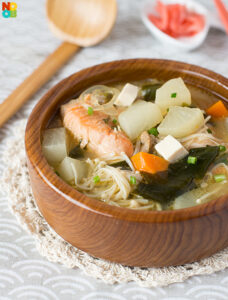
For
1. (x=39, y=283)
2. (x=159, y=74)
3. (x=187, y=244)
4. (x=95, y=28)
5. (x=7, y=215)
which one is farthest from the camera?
(x=95, y=28)

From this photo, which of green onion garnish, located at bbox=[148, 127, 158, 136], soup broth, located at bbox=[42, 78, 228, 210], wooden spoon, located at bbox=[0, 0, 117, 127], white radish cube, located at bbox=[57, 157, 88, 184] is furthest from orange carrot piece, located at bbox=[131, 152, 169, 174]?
wooden spoon, located at bbox=[0, 0, 117, 127]

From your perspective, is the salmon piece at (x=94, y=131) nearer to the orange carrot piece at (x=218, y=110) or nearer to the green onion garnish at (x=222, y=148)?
the green onion garnish at (x=222, y=148)

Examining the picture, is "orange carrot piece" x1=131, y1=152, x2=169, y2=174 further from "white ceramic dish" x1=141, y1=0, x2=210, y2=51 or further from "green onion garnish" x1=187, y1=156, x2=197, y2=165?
"white ceramic dish" x1=141, y1=0, x2=210, y2=51

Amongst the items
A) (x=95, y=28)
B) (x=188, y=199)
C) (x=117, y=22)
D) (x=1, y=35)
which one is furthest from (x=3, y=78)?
(x=188, y=199)

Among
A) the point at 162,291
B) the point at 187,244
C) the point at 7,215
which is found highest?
the point at 187,244

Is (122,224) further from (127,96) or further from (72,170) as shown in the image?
(127,96)

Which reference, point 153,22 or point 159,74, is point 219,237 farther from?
point 153,22
